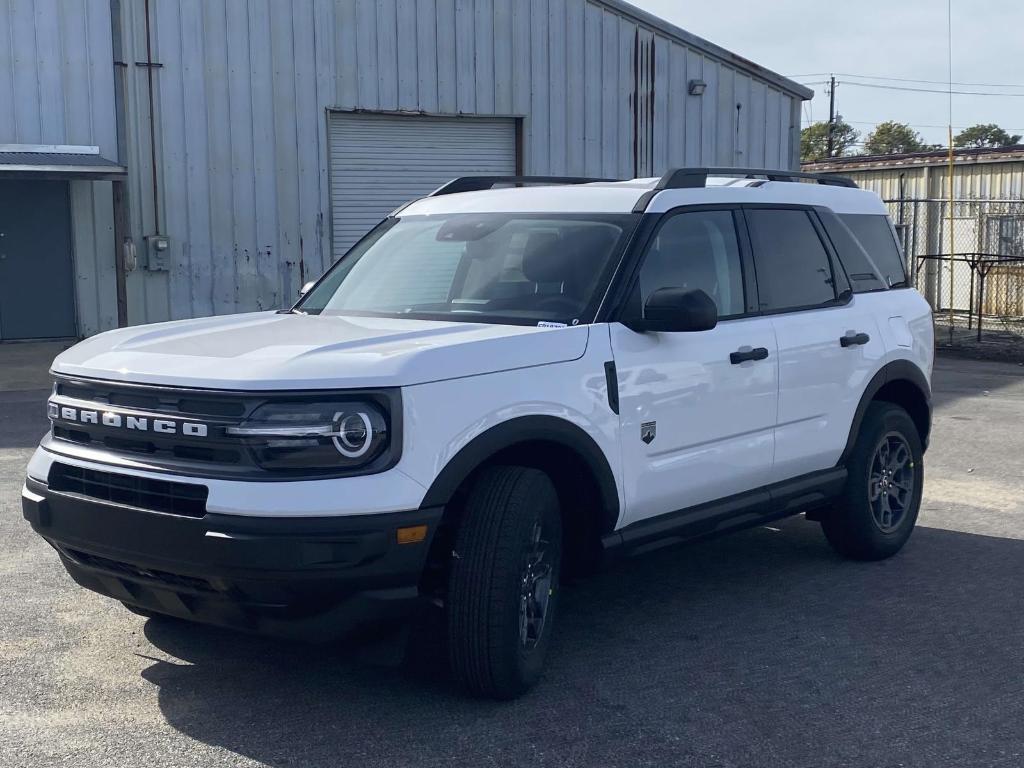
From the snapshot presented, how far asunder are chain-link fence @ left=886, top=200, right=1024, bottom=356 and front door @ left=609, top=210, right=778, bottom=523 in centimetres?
1629

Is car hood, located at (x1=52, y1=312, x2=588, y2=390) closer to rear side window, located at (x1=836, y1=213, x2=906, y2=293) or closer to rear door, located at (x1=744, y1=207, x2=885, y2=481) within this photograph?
rear door, located at (x1=744, y1=207, x2=885, y2=481)

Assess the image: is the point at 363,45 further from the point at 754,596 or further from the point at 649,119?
the point at 754,596

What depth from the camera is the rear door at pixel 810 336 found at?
5.64 m

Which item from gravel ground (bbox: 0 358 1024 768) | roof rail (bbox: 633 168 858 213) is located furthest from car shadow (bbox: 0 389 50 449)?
roof rail (bbox: 633 168 858 213)

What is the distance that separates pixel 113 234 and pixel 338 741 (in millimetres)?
13879

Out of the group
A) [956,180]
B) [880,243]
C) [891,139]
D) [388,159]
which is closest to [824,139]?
[891,139]

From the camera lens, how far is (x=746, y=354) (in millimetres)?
5316

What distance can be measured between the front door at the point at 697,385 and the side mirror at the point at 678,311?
0.12 m

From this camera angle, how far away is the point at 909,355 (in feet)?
21.3

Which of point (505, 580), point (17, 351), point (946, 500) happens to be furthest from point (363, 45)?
point (505, 580)

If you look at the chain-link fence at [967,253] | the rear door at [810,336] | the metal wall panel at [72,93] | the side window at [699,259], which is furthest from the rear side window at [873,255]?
the chain-link fence at [967,253]

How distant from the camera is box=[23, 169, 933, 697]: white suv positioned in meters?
3.91

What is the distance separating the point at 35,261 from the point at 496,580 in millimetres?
Result: 13991

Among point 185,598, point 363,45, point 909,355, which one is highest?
point 363,45
